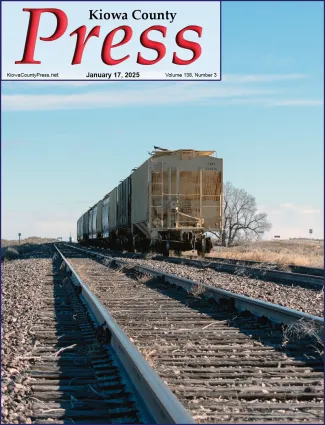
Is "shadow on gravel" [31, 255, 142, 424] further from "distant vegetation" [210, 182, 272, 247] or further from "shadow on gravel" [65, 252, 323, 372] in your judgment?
"distant vegetation" [210, 182, 272, 247]

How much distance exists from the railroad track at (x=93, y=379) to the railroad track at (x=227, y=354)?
259mm

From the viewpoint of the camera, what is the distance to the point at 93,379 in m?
4.97

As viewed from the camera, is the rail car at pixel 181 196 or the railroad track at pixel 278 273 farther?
the rail car at pixel 181 196

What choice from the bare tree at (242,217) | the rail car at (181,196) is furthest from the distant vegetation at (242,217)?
the rail car at (181,196)

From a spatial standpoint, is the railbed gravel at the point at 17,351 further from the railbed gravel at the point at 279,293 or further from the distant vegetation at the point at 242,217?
the distant vegetation at the point at 242,217

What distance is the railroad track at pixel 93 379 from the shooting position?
3.98 m

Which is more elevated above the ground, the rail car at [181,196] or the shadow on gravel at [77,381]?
the rail car at [181,196]

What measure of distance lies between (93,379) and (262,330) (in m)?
2.67

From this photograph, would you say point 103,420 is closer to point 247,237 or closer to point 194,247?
point 194,247

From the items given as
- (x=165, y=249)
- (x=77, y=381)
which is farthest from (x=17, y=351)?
(x=165, y=249)

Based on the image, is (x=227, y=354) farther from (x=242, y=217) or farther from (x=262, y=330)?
(x=242, y=217)

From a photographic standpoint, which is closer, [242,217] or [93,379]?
[93,379]

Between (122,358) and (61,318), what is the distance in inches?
114

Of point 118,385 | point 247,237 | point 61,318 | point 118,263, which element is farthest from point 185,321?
point 247,237
